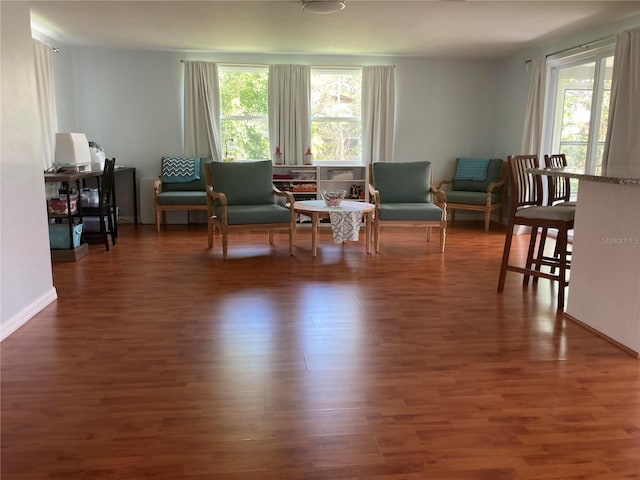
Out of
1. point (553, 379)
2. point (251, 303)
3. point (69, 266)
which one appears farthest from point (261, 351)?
point (69, 266)

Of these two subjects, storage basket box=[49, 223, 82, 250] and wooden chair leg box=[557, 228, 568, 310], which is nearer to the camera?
wooden chair leg box=[557, 228, 568, 310]

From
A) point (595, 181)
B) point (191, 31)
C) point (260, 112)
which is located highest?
point (191, 31)

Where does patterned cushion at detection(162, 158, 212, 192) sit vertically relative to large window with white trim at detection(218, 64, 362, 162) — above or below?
below

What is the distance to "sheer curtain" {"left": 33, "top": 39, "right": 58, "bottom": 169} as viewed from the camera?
17.8 feet

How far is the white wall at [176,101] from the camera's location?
6.80 m

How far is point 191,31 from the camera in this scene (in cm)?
556

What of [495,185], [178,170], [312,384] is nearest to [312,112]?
[178,170]

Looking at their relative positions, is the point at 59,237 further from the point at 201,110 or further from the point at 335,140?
the point at 335,140

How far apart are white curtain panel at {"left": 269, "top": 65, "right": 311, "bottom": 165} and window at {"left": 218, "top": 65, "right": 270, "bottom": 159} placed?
0.14 metres

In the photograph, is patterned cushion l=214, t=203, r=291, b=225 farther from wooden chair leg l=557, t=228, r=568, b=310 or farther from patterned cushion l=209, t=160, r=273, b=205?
wooden chair leg l=557, t=228, r=568, b=310

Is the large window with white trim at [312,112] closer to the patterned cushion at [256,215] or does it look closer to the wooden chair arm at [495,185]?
the wooden chair arm at [495,185]

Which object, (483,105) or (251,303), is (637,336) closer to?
(251,303)

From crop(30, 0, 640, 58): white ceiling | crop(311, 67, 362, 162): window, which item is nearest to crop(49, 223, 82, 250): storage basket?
crop(30, 0, 640, 58): white ceiling

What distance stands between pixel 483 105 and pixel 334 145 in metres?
2.22
